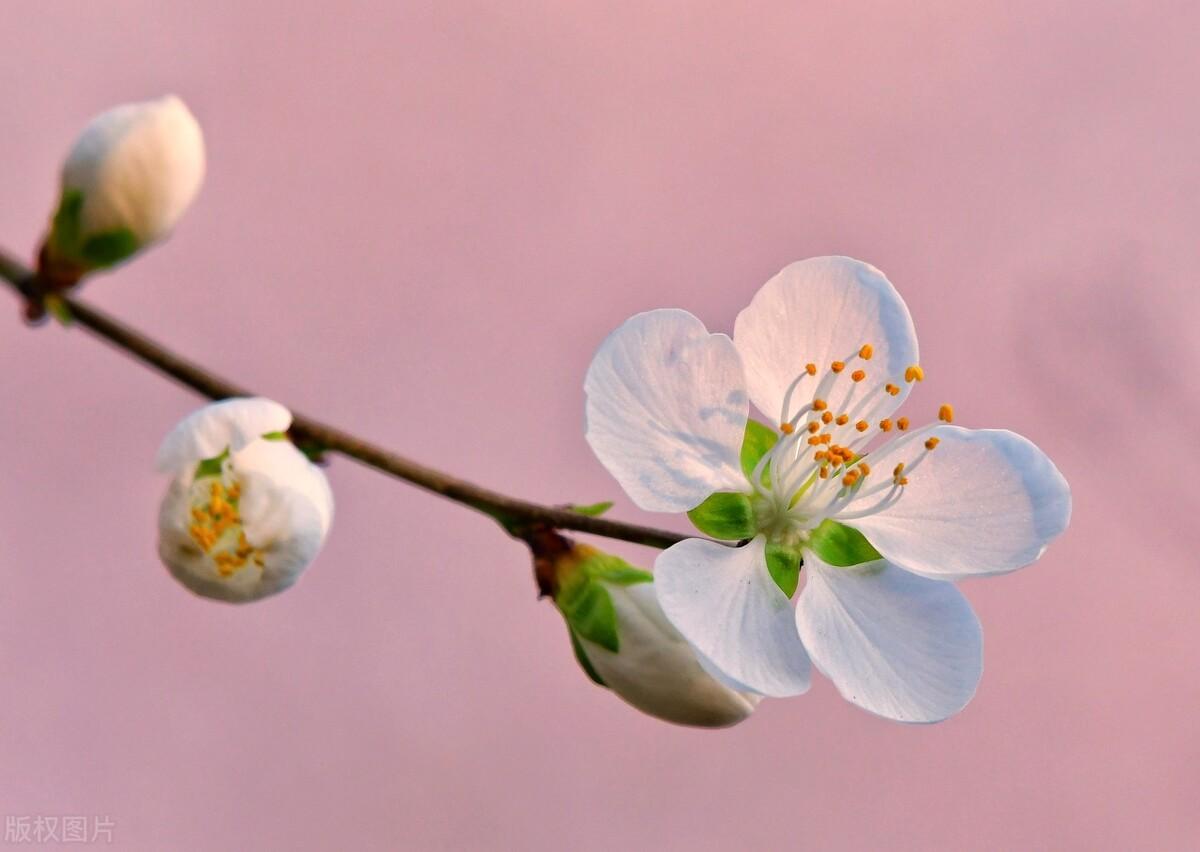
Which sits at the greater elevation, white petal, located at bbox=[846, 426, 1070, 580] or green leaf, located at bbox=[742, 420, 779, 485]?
green leaf, located at bbox=[742, 420, 779, 485]

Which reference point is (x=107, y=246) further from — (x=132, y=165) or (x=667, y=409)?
(x=667, y=409)

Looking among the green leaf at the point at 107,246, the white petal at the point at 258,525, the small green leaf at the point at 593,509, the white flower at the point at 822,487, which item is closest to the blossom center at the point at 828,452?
the white flower at the point at 822,487

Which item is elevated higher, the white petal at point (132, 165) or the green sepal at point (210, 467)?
the white petal at point (132, 165)

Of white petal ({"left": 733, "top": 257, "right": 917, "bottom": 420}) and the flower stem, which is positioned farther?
white petal ({"left": 733, "top": 257, "right": 917, "bottom": 420})

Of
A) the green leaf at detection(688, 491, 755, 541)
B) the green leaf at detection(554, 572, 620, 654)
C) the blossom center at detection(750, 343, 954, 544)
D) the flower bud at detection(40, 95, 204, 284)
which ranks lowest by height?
the green leaf at detection(554, 572, 620, 654)

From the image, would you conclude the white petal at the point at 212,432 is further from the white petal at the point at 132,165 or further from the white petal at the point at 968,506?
the white petal at the point at 968,506

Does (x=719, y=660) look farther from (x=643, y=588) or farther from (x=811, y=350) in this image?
(x=811, y=350)

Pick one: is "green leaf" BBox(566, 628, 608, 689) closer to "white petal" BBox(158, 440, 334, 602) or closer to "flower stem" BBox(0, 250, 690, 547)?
"flower stem" BBox(0, 250, 690, 547)

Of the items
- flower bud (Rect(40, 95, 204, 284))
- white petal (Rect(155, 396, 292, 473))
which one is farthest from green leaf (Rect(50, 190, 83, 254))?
white petal (Rect(155, 396, 292, 473))
